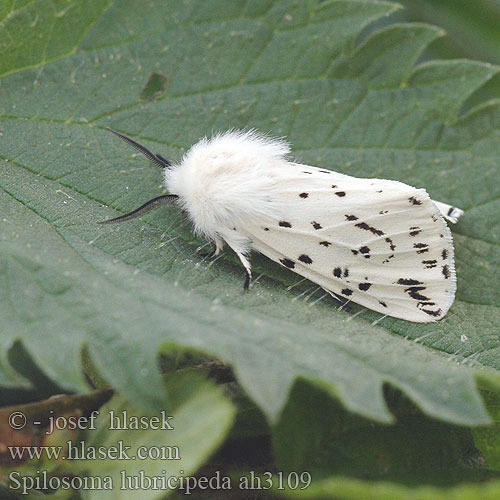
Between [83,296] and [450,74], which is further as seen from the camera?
[450,74]

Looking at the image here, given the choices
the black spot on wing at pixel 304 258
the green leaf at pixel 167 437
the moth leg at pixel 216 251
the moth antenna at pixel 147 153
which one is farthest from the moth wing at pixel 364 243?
the green leaf at pixel 167 437

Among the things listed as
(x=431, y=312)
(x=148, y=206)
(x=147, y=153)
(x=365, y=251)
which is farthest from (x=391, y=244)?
(x=147, y=153)

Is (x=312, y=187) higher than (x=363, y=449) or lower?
higher

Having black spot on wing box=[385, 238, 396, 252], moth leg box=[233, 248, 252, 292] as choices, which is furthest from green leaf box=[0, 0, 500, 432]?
black spot on wing box=[385, 238, 396, 252]

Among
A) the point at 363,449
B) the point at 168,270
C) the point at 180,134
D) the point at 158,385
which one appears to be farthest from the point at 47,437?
the point at 180,134

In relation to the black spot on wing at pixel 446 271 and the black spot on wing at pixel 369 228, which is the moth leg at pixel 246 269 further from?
the black spot on wing at pixel 446 271

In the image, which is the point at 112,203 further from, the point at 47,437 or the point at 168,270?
the point at 47,437

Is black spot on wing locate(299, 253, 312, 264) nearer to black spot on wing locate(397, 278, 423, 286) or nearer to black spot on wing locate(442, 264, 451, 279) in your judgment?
black spot on wing locate(397, 278, 423, 286)
